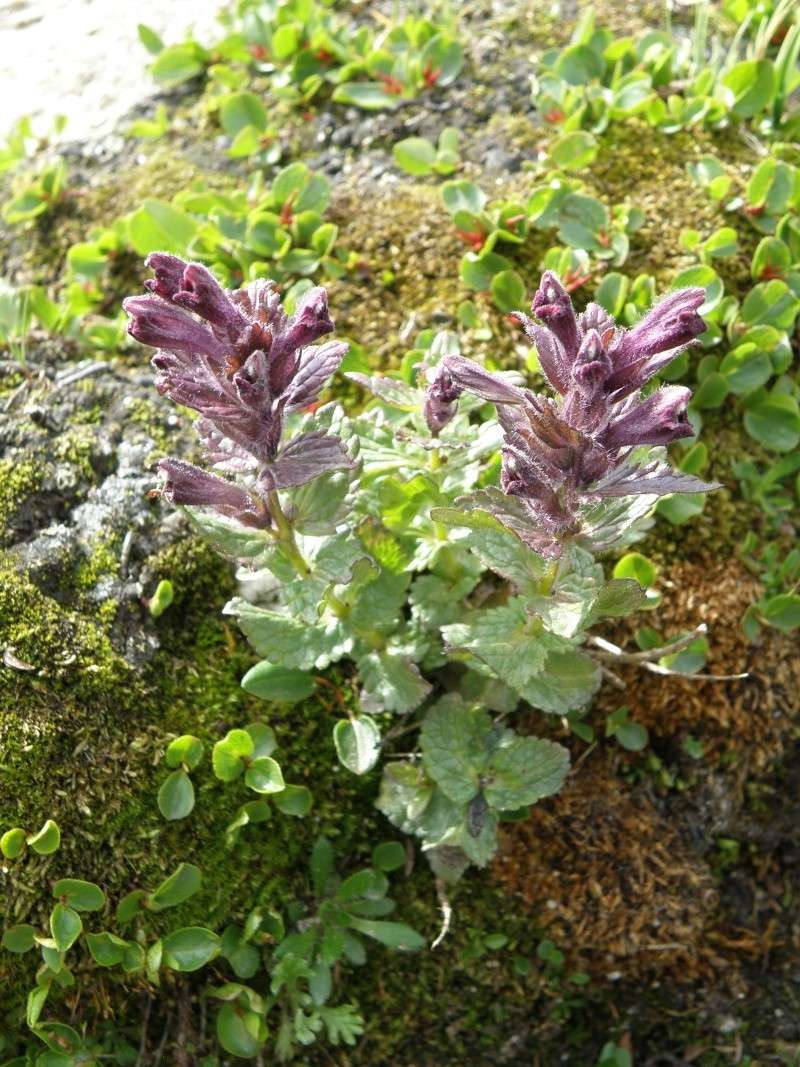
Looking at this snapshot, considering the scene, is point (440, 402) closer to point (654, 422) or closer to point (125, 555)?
point (654, 422)

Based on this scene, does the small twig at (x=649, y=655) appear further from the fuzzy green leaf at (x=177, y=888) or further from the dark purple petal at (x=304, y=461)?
the fuzzy green leaf at (x=177, y=888)

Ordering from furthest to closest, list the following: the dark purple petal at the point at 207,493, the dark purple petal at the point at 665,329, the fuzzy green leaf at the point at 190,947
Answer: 1. the fuzzy green leaf at the point at 190,947
2. the dark purple petal at the point at 207,493
3. the dark purple petal at the point at 665,329

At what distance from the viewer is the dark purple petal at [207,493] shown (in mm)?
2301

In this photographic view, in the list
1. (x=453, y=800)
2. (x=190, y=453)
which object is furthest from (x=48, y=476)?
(x=453, y=800)

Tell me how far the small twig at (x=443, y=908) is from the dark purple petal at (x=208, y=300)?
1.72 m

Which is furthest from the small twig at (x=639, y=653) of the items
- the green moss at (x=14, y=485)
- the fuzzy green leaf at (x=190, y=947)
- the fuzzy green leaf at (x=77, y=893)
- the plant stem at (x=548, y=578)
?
the green moss at (x=14, y=485)

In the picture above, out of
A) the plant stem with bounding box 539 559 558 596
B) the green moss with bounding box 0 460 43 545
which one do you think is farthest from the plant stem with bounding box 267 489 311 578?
the green moss with bounding box 0 460 43 545

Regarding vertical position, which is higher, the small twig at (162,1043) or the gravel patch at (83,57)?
the gravel patch at (83,57)

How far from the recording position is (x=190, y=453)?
3.21m

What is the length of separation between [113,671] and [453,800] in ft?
3.34

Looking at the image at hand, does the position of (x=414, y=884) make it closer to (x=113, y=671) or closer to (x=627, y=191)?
(x=113, y=671)

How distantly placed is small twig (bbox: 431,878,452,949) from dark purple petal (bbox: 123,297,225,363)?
1.68m

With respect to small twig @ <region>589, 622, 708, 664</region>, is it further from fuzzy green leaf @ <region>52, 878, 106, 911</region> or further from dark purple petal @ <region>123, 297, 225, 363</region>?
fuzzy green leaf @ <region>52, 878, 106, 911</region>

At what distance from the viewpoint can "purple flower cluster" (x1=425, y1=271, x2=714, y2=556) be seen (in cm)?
209
